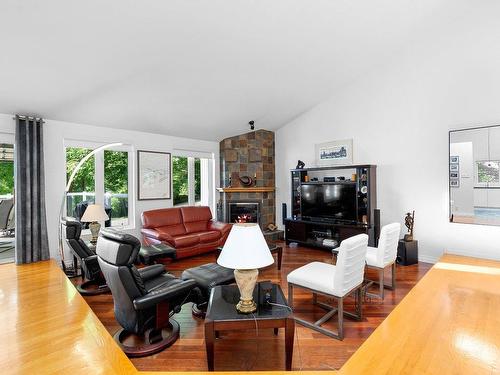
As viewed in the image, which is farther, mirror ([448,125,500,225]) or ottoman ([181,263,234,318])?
mirror ([448,125,500,225])

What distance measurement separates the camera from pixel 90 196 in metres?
5.02

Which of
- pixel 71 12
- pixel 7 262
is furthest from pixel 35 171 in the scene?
pixel 71 12

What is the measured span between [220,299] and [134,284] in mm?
708

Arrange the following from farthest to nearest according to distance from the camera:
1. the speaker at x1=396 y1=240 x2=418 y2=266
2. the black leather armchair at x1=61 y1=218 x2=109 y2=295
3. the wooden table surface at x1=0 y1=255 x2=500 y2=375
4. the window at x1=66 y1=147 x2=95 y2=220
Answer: the window at x1=66 y1=147 x2=95 y2=220 < the speaker at x1=396 y1=240 x2=418 y2=266 < the black leather armchair at x1=61 y1=218 x2=109 y2=295 < the wooden table surface at x1=0 y1=255 x2=500 y2=375

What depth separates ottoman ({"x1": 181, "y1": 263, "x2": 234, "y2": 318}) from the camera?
2936 mm

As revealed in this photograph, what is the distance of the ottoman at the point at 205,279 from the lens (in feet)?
9.63

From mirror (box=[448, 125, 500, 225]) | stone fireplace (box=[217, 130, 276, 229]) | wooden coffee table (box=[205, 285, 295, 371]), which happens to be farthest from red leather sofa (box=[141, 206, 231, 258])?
mirror (box=[448, 125, 500, 225])

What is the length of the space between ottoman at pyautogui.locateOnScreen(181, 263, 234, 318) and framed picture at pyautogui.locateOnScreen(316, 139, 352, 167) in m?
3.65

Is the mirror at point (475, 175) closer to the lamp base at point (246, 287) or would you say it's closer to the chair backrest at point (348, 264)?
the chair backrest at point (348, 264)

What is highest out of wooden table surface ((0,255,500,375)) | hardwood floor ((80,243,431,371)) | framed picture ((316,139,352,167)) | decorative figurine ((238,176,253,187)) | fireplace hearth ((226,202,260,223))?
framed picture ((316,139,352,167))

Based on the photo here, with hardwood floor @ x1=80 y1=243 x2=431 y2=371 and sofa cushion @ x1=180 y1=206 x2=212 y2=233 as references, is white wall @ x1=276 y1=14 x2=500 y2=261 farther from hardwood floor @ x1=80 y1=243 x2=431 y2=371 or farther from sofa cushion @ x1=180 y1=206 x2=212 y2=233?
sofa cushion @ x1=180 y1=206 x2=212 y2=233

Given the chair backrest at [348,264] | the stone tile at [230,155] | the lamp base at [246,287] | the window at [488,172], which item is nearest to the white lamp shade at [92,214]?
the lamp base at [246,287]

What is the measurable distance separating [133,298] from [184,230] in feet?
10.9

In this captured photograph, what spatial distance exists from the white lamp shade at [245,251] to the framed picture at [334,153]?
4.22 metres
